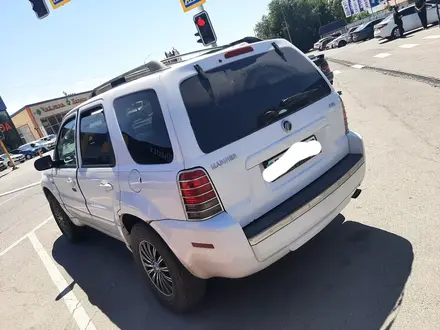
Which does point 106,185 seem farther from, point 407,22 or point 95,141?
point 407,22

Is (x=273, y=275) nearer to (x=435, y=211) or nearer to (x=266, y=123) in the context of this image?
(x=266, y=123)

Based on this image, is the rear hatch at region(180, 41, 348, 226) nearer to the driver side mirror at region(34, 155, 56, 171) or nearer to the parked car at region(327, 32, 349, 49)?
the driver side mirror at region(34, 155, 56, 171)

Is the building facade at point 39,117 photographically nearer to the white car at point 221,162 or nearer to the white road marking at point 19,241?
the white road marking at point 19,241

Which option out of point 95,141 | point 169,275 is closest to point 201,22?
point 95,141

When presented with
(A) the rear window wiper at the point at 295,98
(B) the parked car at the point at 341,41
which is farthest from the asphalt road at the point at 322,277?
(B) the parked car at the point at 341,41

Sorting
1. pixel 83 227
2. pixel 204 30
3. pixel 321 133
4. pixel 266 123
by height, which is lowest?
pixel 83 227

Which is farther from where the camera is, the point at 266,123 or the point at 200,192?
the point at 266,123

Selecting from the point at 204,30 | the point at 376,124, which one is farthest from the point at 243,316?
the point at 204,30

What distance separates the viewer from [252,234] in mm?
2730

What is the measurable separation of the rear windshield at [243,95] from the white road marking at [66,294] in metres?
2.21

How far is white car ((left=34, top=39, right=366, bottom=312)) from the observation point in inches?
108

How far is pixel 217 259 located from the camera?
2766mm

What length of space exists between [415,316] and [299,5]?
84214 mm

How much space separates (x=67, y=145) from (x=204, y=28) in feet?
34.1
